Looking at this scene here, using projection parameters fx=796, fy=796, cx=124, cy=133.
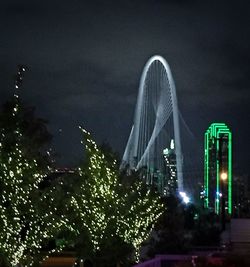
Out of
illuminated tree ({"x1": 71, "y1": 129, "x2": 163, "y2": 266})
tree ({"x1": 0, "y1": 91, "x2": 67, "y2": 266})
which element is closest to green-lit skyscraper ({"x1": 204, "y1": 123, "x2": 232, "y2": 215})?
illuminated tree ({"x1": 71, "y1": 129, "x2": 163, "y2": 266})

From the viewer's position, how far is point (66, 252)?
180ft

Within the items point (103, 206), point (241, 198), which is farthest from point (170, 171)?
point (103, 206)

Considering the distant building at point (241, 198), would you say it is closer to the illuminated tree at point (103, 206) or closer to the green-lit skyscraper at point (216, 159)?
the green-lit skyscraper at point (216, 159)

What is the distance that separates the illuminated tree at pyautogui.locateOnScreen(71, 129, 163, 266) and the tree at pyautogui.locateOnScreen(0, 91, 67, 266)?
10.2 meters

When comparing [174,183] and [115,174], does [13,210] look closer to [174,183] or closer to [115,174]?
[115,174]

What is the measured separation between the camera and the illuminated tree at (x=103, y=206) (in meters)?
34.7

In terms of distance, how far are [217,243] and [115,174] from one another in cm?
1131

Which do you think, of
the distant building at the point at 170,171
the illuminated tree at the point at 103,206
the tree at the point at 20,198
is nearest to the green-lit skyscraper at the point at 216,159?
the distant building at the point at 170,171

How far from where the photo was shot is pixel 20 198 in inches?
898

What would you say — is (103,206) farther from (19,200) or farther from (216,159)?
(216,159)

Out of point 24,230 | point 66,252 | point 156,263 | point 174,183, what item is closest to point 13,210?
point 24,230

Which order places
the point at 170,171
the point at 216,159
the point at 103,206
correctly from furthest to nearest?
the point at 170,171, the point at 216,159, the point at 103,206

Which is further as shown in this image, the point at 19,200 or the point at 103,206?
the point at 103,206

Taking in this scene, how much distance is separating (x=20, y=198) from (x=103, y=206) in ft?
40.4
